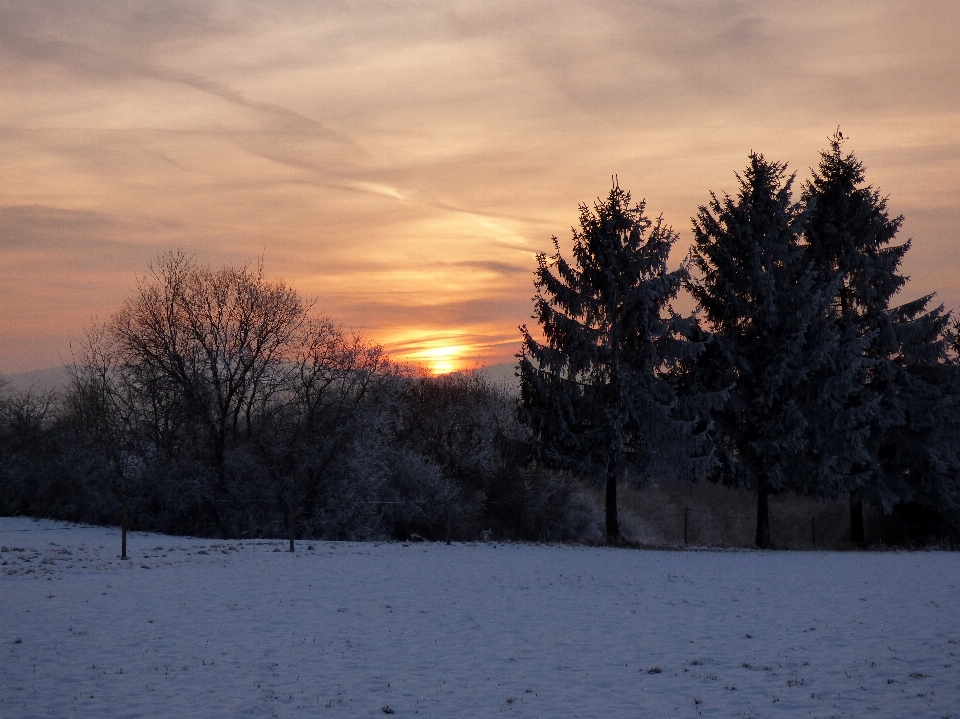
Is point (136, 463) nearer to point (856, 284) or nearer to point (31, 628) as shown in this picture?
point (31, 628)

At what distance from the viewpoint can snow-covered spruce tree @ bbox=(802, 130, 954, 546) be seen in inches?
1396

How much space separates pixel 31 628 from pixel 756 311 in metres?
28.8

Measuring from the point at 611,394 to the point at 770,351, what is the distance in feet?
22.5

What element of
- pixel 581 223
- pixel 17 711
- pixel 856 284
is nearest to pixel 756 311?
pixel 856 284

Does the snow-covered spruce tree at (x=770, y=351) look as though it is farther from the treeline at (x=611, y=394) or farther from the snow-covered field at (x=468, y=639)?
the snow-covered field at (x=468, y=639)

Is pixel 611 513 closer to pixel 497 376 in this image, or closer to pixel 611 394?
pixel 611 394

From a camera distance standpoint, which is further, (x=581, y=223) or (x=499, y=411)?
(x=499, y=411)

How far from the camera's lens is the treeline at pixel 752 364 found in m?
34.0

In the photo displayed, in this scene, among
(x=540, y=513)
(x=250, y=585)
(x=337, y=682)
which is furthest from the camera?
(x=540, y=513)

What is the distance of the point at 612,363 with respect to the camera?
34531 mm

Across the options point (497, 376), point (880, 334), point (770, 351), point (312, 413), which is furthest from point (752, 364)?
point (497, 376)

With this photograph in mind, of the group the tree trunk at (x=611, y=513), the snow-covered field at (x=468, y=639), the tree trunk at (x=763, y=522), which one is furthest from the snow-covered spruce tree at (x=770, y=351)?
the snow-covered field at (x=468, y=639)

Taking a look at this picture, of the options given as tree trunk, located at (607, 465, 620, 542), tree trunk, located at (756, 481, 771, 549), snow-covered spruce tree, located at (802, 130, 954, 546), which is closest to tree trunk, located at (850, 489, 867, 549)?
snow-covered spruce tree, located at (802, 130, 954, 546)

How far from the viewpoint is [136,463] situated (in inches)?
1576
